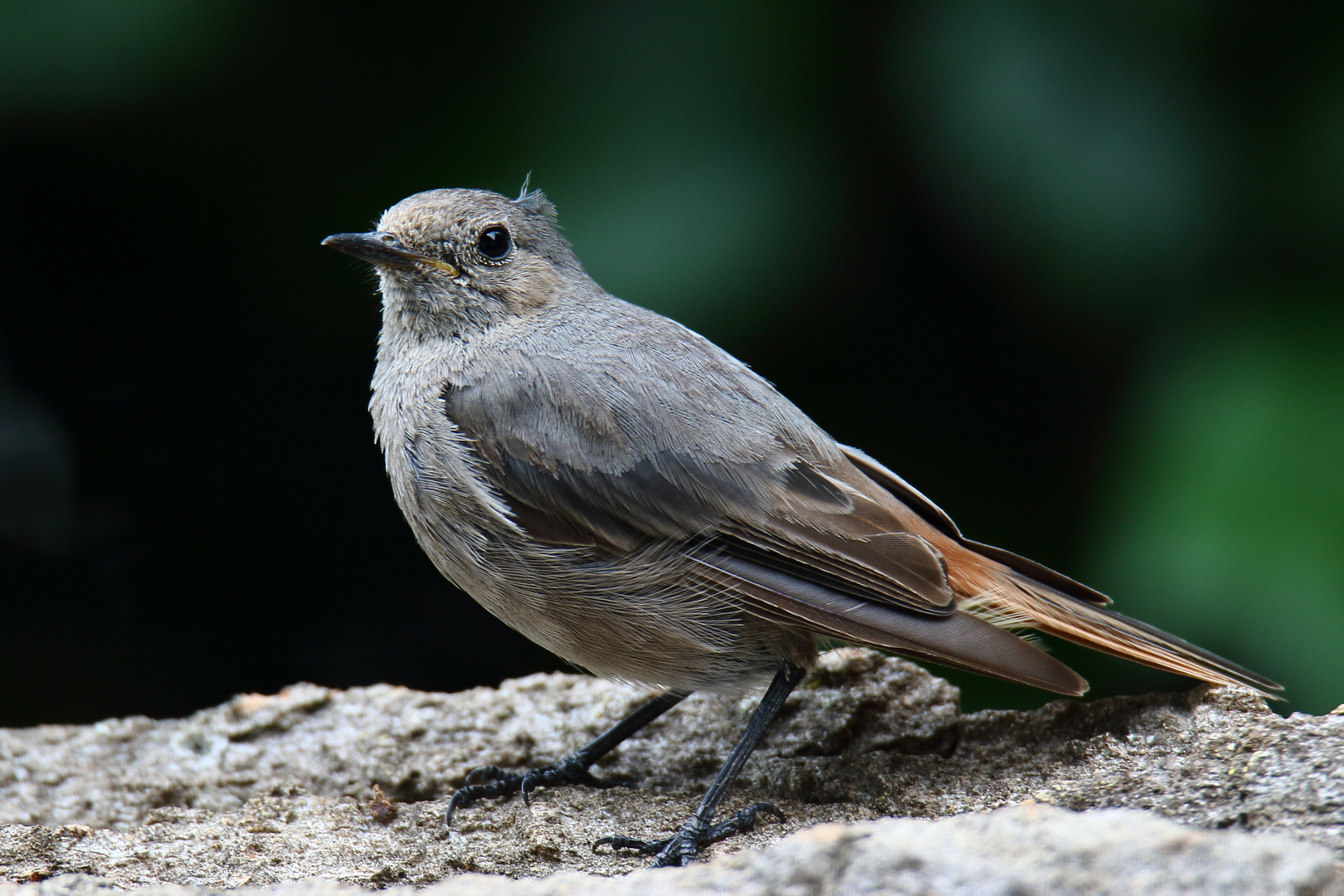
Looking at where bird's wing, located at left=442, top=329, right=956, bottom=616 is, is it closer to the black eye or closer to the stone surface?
the black eye

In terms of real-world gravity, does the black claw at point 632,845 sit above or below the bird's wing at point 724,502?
below

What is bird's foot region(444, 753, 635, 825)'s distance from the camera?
10.5ft

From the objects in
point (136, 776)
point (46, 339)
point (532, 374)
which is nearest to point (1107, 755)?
point (532, 374)

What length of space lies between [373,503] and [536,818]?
75.8 inches

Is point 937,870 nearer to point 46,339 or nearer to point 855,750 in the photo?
point 855,750

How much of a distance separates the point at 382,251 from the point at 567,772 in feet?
5.46

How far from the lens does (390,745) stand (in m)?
3.60

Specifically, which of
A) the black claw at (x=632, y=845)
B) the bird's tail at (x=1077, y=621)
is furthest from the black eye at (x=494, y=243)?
the black claw at (x=632, y=845)

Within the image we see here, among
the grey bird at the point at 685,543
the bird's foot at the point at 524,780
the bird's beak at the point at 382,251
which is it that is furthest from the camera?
the bird's beak at the point at 382,251

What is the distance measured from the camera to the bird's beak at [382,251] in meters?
3.31

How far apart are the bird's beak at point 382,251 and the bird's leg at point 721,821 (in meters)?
1.62

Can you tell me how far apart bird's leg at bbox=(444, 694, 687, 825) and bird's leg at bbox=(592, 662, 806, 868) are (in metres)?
0.45

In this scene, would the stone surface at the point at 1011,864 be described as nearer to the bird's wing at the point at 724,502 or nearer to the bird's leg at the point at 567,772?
the bird's wing at the point at 724,502

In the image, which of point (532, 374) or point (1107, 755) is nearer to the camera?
point (1107, 755)
